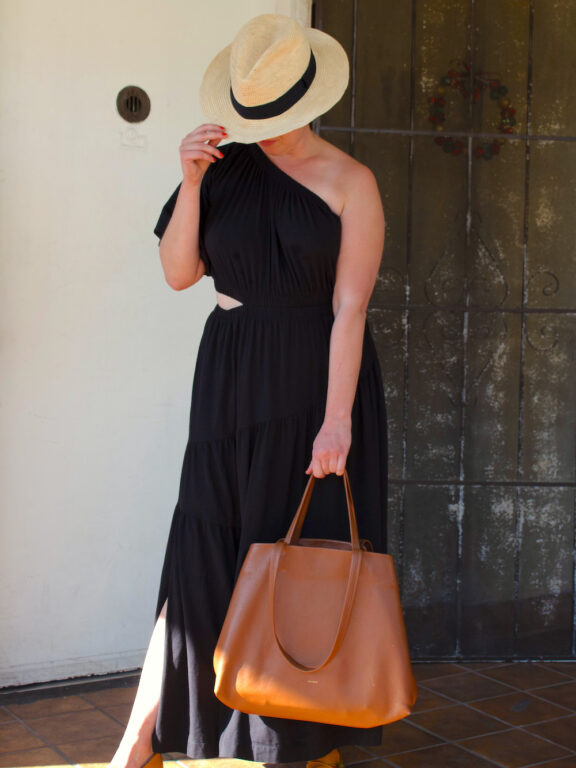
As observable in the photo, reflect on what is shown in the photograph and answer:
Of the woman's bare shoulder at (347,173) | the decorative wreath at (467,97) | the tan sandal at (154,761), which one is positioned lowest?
the tan sandal at (154,761)

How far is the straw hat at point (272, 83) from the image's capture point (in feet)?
7.23

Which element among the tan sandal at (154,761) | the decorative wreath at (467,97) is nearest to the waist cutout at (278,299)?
the tan sandal at (154,761)

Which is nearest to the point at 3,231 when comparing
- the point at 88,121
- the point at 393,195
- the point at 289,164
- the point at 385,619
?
the point at 88,121

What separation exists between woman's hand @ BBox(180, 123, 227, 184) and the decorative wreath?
1.58 m

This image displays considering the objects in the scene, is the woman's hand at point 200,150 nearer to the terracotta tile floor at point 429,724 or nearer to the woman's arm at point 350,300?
the woman's arm at point 350,300

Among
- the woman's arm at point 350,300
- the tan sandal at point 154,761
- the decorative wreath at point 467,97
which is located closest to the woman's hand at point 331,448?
the woman's arm at point 350,300

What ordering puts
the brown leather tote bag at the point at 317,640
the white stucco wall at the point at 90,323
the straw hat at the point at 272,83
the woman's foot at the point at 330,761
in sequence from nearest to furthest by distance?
the brown leather tote bag at the point at 317,640
the straw hat at the point at 272,83
the woman's foot at the point at 330,761
the white stucco wall at the point at 90,323

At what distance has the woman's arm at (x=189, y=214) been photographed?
2.24 meters

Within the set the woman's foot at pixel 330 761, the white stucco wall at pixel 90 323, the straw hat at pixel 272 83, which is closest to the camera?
the straw hat at pixel 272 83

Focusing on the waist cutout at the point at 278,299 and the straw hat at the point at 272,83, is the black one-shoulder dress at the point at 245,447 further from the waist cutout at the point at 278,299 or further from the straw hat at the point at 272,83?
the straw hat at the point at 272,83

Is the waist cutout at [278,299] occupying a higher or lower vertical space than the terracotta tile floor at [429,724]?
higher

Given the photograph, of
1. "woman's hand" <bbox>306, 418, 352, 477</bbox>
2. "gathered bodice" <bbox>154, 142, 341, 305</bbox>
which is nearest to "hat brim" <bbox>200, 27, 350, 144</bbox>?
"gathered bodice" <bbox>154, 142, 341, 305</bbox>

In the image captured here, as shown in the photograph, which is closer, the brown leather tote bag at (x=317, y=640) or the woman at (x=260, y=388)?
the brown leather tote bag at (x=317, y=640)

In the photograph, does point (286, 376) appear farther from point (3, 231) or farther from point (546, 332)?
point (546, 332)
